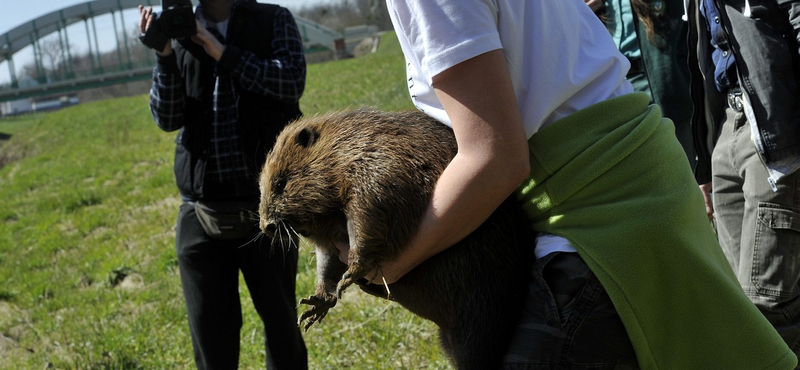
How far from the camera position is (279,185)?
231 centimetres

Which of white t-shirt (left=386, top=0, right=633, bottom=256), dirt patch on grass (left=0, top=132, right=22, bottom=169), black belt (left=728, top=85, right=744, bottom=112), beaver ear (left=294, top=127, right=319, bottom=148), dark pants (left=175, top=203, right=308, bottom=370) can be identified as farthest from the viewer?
dirt patch on grass (left=0, top=132, right=22, bottom=169)

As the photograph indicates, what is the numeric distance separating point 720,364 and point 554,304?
44cm

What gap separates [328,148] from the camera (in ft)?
7.28

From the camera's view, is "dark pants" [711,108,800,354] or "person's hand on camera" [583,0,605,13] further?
"person's hand on camera" [583,0,605,13]

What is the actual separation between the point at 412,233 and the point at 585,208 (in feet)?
1.47

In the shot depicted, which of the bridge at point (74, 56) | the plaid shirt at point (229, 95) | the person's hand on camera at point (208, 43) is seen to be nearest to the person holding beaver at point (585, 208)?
the plaid shirt at point (229, 95)

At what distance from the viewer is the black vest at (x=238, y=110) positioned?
3531 millimetres

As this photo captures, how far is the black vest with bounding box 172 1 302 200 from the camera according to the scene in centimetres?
353

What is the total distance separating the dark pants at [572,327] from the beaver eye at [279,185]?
927mm

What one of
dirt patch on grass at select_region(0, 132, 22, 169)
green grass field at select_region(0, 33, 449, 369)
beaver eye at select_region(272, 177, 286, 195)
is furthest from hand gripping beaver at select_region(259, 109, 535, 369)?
dirt patch on grass at select_region(0, 132, 22, 169)

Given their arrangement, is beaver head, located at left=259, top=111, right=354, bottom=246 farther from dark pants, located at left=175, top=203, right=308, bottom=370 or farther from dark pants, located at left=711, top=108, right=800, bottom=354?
dark pants, located at left=711, top=108, right=800, bottom=354

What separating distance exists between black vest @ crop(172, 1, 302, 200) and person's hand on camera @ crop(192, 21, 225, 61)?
115mm

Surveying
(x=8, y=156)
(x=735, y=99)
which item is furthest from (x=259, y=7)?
(x=8, y=156)

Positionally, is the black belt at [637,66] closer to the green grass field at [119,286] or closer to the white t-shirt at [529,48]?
the green grass field at [119,286]
